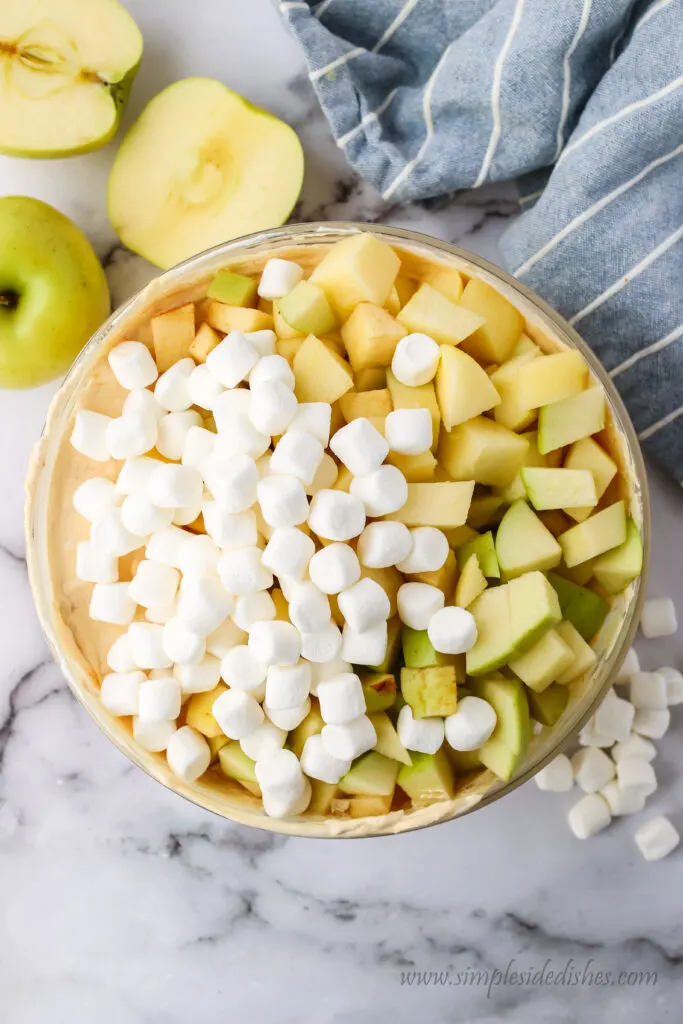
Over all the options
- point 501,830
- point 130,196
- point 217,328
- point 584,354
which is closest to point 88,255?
point 130,196

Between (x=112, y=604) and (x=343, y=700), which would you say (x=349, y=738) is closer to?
(x=343, y=700)

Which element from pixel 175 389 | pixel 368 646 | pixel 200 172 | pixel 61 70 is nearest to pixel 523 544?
pixel 368 646

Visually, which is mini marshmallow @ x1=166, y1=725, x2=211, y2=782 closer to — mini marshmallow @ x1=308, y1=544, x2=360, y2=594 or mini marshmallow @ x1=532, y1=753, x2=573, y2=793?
mini marshmallow @ x1=308, y1=544, x2=360, y2=594

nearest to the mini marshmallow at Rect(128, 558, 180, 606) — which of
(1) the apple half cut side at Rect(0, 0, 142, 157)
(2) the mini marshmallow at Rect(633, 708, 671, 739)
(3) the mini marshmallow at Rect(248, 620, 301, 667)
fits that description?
(3) the mini marshmallow at Rect(248, 620, 301, 667)

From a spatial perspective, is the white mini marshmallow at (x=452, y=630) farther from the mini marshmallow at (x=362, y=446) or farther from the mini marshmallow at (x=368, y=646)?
the mini marshmallow at (x=362, y=446)

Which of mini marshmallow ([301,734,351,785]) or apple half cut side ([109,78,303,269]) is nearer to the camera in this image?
mini marshmallow ([301,734,351,785])

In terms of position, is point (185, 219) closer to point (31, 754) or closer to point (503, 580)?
point (503, 580)
